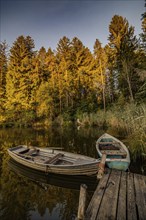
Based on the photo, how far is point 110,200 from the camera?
2.97m

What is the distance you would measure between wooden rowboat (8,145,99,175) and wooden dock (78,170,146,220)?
753 mm

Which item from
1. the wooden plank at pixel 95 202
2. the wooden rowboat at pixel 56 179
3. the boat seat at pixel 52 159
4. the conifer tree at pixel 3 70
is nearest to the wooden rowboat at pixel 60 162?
the boat seat at pixel 52 159

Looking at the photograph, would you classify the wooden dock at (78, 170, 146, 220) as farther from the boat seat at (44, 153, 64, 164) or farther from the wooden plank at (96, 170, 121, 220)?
Answer: the boat seat at (44, 153, 64, 164)

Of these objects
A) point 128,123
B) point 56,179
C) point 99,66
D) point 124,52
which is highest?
point 99,66

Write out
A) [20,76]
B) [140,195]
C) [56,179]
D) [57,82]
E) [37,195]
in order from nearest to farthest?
[140,195], [37,195], [56,179], [20,76], [57,82]

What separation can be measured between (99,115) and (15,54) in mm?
16655

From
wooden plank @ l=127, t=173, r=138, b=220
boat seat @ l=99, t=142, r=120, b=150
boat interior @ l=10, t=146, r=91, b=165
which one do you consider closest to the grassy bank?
boat seat @ l=99, t=142, r=120, b=150

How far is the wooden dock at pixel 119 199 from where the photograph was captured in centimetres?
252

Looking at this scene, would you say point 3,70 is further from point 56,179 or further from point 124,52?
point 56,179

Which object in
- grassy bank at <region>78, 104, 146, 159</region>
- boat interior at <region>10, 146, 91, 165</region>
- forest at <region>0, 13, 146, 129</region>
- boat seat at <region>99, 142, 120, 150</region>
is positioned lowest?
boat interior at <region>10, 146, 91, 165</region>

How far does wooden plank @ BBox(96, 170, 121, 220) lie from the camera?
2.51 meters

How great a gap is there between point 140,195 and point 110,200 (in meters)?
0.68

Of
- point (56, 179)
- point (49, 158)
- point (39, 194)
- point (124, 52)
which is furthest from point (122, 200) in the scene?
point (124, 52)

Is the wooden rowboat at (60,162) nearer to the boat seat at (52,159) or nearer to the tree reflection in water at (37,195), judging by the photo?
the boat seat at (52,159)
